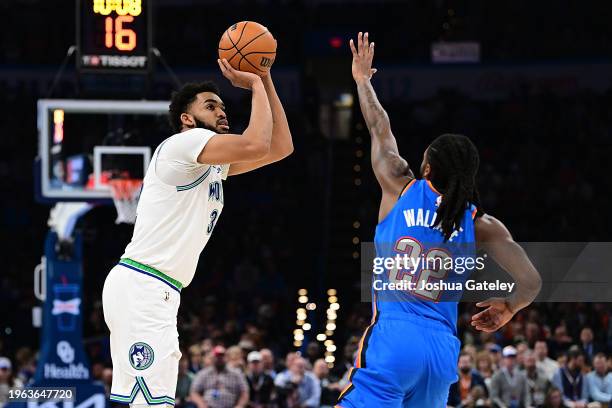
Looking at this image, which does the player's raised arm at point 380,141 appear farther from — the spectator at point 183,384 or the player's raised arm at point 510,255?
the spectator at point 183,384

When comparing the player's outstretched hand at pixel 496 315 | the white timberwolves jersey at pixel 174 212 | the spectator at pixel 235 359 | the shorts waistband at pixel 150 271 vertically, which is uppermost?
the white timberwolves jersey at pixel 174 212

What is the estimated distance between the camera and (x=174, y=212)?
5.85 m

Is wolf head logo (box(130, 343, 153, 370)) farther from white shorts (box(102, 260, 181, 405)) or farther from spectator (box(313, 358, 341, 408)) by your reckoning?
spectator (box(313, 358, 341, 408))

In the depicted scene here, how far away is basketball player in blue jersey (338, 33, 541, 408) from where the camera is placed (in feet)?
17.1

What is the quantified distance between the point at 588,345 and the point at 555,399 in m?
1.57

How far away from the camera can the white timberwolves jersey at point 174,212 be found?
5.82 m

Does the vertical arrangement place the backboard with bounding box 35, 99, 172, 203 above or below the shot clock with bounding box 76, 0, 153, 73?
below

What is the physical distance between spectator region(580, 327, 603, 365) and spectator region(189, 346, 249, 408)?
4262mm

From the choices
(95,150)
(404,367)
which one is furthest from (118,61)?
(404,367)

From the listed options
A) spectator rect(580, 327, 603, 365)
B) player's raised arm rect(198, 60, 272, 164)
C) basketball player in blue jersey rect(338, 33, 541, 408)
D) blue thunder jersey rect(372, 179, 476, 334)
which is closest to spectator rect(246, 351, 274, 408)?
spectator rect(580, 327, 603, 365)

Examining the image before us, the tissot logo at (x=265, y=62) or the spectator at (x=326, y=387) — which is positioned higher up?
the tissot logo at (x=265, y=62)

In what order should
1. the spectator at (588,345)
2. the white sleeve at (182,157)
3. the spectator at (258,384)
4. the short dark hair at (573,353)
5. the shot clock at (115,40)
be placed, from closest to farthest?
the white sleeve at (182,157)
the shot clock at (115,40)
the spectator at (258,384)
the short dark hair at (573,353)
the spectator at (588,345)

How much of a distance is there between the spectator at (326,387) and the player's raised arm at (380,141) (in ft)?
25.8

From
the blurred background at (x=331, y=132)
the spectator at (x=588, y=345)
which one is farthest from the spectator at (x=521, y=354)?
the blurred background at (x=331, y=132)
